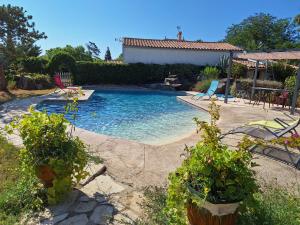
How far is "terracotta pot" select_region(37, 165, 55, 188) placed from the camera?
347 cm

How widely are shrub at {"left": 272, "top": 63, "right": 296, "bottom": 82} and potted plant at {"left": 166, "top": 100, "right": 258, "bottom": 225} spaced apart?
18.4 metres

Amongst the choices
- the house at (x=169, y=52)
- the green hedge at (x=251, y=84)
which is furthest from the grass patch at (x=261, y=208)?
the house at (x=169, y=52)

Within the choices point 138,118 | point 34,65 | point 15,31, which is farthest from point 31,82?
point 138,118

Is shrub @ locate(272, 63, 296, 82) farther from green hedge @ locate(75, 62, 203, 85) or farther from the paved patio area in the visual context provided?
the paved patio area

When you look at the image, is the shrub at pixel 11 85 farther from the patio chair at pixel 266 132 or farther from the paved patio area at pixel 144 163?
the patio chair at pixel 266 132

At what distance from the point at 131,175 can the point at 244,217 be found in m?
2.04

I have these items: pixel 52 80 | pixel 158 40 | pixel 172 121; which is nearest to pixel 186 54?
pixel 158 40

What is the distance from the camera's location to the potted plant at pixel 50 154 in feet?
11.3

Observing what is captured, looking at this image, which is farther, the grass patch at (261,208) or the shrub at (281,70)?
the shrub at (281,70)

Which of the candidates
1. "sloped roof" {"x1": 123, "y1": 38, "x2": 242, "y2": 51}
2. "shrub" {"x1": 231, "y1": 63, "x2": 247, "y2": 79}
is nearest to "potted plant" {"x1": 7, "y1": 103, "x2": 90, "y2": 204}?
"shrub" {"x1": 231, "y1": 63, "x2": 247, "y2": 79}

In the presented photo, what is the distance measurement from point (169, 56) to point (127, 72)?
4.50 m

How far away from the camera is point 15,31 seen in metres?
18.5

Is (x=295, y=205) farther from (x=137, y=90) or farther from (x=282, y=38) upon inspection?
(x=282, y=38)

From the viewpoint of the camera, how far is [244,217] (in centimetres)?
305
